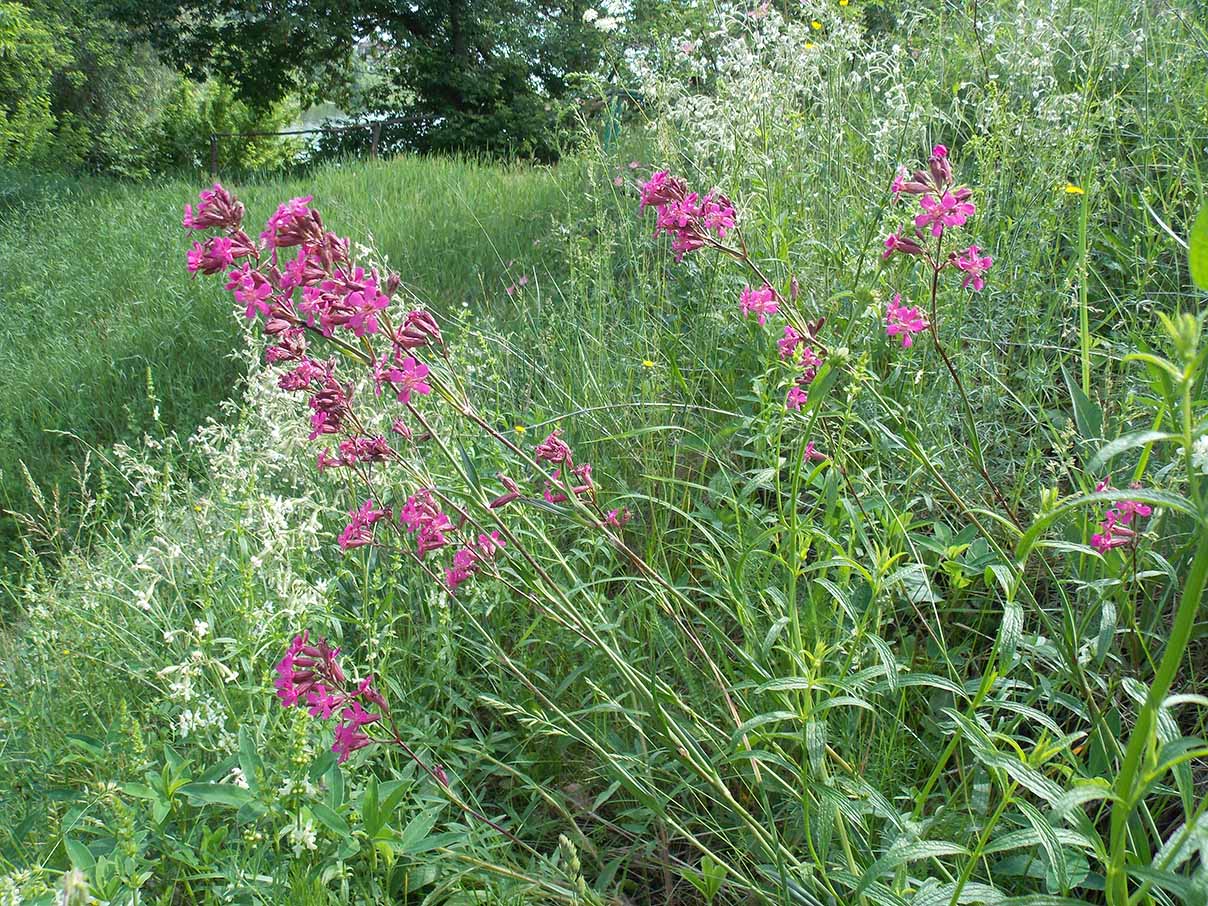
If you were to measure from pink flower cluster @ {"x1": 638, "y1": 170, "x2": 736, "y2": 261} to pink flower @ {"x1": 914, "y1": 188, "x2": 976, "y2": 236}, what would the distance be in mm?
351

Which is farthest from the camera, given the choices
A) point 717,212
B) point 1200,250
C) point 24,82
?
point 24,82

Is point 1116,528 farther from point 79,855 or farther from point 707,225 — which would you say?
point 79,855

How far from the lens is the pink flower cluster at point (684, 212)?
1705 mm

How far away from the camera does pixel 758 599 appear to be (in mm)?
2068

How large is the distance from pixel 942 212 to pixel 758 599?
3.05 ft

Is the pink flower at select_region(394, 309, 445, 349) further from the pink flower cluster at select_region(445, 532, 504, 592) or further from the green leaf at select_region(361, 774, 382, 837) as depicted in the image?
the green leaf at select_region(361, 774, 382, 837)

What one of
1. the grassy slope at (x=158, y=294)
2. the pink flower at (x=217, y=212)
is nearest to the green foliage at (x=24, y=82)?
the grassy slope at (x=158, y=294)

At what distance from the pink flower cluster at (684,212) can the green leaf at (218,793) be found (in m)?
1.24

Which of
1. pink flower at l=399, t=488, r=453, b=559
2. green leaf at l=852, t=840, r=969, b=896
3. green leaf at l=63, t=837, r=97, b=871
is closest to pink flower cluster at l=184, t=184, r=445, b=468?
pink flower at l=399, t=488, r=453, b=559

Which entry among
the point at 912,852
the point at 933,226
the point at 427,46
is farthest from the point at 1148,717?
the point at 427,46

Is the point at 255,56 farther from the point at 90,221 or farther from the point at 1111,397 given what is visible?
the point at 1111,397

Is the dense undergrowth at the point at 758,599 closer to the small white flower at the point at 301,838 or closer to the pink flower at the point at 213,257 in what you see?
the small white flower at the point at 301,838

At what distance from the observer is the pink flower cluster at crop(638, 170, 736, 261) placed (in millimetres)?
1705

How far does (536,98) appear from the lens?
53.1 feet
